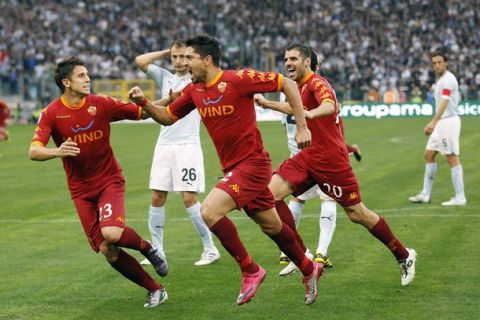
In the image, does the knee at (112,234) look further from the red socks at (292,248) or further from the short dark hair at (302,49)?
the short dark hair at (302,49)

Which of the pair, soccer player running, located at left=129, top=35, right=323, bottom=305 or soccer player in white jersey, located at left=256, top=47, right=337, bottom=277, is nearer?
soccer player running, located at left=129, top=35, right=323, bottom=305

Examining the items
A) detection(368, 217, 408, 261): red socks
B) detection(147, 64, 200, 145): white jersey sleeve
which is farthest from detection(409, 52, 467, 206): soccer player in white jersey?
detection(368, 217, 408, 261): red socks

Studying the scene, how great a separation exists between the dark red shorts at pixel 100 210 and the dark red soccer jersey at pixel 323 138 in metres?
2.06

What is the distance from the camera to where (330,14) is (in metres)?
57.4

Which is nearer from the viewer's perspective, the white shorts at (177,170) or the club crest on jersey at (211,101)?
the club crest on jersey at (211,101)

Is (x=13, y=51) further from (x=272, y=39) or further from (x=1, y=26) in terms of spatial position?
(x=272, y=39)

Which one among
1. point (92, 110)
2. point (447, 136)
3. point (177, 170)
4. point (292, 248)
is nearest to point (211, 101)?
point (92, 110)

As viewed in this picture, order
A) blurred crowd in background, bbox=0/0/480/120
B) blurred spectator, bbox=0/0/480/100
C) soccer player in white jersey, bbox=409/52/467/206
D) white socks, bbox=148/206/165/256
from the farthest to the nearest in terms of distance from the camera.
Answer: blurred spectator, bbox=0/0/480/100, blurred crowd in background, bbox=0/0/480/120, soccer player in white jersey, bbox=409/52/467/206, white socks, bbox=148/206/165/256

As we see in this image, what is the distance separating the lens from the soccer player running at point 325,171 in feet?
33.8

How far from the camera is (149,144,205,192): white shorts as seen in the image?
12.0m

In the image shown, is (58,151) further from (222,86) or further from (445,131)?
(445,131)

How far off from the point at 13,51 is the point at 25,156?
Answer: 26.3 meters

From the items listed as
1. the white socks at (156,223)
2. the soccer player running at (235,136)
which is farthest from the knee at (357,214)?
the white socks at (156,223)

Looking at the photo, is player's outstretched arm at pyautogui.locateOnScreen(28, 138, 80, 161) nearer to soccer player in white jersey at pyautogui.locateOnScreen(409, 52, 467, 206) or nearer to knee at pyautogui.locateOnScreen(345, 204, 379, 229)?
knee at pyautogui.locateOnScreen(345, 204, 379, 229)
